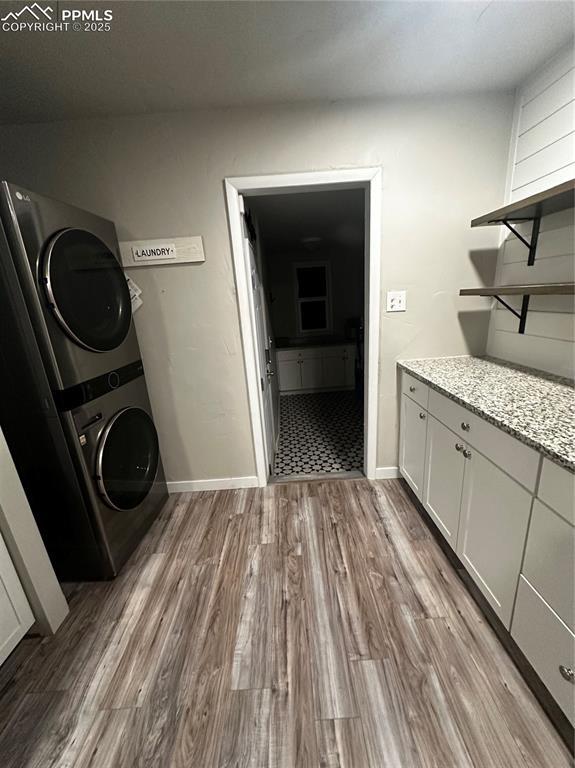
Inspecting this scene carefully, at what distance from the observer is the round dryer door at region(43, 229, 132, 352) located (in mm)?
1161

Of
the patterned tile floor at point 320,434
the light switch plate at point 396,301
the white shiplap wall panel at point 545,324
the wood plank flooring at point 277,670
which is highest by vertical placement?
the light switch plate at point 396,301

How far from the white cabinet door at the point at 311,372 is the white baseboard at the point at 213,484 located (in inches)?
93.6

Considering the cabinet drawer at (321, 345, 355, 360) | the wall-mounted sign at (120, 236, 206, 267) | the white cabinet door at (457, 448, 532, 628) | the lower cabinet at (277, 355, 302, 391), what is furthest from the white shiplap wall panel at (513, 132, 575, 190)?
the lower cabinet at (277, 355, 302, 391)

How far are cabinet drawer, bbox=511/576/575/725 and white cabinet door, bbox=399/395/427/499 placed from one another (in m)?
0.75

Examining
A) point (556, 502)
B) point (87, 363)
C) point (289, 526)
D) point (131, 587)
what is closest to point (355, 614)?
point (289, 526)

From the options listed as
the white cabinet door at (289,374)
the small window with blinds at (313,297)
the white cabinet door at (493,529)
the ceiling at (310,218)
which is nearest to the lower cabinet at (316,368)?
the white cabinet door at (289,374)

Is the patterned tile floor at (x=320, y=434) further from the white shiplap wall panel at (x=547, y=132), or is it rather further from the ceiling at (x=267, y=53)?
the ceiling at (x=267, y=53)

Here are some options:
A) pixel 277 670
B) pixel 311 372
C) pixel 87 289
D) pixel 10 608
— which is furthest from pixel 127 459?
pixel 311 372

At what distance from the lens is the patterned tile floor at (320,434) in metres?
2.45

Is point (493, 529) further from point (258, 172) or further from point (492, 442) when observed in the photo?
point (258, 172)

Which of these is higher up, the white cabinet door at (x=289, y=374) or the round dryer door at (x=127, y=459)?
the round dryer door at (x=127, y=459)

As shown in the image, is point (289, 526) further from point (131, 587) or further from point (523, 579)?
point (523, 579)

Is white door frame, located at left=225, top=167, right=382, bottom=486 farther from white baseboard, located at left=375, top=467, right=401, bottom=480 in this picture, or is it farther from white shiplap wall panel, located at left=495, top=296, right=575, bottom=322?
white shiplap wall panel, located at left=495, top=296, right=575, bottom=322

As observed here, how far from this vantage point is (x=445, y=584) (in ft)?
4.51
